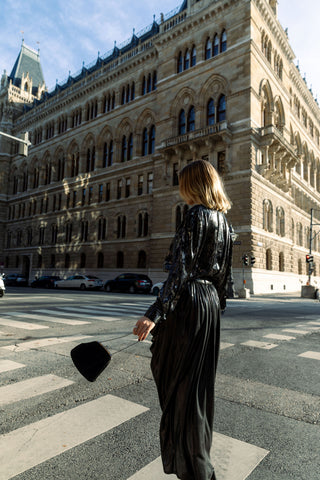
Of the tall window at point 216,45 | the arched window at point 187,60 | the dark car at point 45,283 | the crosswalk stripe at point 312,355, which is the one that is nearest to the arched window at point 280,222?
the tall window at point 216,45

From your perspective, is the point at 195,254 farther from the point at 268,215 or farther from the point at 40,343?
the point at 268,215

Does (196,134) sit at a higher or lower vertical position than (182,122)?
lower

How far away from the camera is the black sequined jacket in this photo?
1913 millimetres

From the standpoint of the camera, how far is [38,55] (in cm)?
6250

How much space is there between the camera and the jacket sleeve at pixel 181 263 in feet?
6.26

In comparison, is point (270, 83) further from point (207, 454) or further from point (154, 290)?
point (207, 454)

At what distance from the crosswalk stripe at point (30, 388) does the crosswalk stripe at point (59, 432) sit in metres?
0.61

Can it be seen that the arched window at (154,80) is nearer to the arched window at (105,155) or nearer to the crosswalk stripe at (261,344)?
the arched window at (105,155)

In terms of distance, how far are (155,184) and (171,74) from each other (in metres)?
10.6

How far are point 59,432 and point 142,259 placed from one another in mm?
29638

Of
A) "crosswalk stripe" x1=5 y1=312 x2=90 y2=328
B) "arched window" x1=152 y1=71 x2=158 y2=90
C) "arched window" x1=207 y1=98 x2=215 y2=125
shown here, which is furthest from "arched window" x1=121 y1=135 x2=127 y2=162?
"crosswalk stripe" x1=5 y1=312 x2=90 y2=328

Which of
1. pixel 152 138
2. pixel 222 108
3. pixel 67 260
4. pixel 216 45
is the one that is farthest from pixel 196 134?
pixel 67 260

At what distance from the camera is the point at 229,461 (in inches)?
86.5

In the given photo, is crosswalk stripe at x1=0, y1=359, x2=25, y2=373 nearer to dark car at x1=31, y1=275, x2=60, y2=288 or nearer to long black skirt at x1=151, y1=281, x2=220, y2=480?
long black skirt at x1=151, y1=281, x2=220, y2=480
